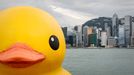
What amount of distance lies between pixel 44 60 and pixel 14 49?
1.98 feet

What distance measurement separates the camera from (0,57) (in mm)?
6406

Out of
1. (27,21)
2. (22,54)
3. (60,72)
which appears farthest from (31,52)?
(60,72)

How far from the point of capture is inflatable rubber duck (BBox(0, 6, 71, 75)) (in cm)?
638

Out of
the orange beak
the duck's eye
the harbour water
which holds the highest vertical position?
the duck's eye

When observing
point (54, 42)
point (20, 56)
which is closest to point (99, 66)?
point (54, 42)

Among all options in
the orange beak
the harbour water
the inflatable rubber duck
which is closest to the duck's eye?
the inflatable rubber duck

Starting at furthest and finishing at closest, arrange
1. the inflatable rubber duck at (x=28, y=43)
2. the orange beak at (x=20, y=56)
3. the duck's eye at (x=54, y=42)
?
the duck's eye at (x=54, y=42) < the inflatable rubber duck at (x=28, y=43) < the orange beak at (x=20, y=56)

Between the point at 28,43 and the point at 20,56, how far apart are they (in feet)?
1.20

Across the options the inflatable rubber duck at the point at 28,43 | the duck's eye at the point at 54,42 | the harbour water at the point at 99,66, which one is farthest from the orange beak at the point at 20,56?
the harbour water at the point at 99,66

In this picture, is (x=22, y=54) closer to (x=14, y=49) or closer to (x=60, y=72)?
(x=14, y=49)

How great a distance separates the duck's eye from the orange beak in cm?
37

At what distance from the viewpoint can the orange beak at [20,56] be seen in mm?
6250

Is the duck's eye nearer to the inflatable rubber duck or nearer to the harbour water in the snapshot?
the inflatable rubber duck

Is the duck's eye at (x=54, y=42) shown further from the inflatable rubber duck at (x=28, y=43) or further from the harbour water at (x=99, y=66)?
the harbour water at (x=99, y=66)
